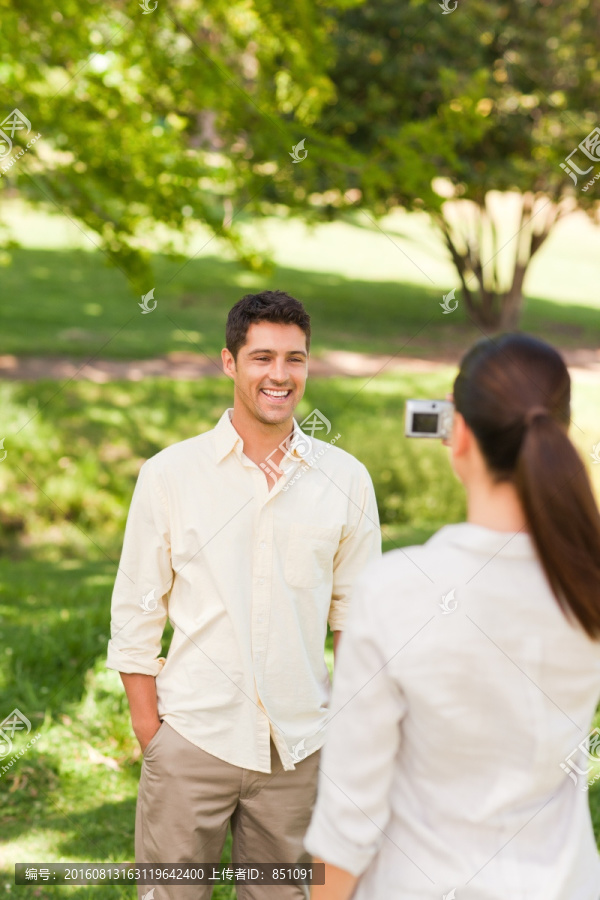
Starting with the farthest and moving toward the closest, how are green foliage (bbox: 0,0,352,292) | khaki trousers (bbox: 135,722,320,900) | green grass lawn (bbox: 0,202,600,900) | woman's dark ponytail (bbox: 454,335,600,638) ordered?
green foliage (bbox: 0,0,352,292), green grass lawn (bbox: 0,202,600,900), khaki trousers (bbox: 135,722,320,900), woman's dark ponytail (bbox: 454,335,600,638)

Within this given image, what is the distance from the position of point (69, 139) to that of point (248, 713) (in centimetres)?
619

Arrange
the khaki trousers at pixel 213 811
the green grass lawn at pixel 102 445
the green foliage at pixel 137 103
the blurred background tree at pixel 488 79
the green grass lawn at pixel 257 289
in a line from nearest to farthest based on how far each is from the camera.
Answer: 1. the khaki trousers at pixel 213 811
2. the green grass lawn at pixel 102 445
3. the green foliage at pixel 137 103
4. the blurred background tree at pixel 488 79
5. the green grass lawn at pixel 257 289

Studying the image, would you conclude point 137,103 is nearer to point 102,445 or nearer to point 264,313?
point 102,445

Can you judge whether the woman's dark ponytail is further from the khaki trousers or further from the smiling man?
the khaki trousers

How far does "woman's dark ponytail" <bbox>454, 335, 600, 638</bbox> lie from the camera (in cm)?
125

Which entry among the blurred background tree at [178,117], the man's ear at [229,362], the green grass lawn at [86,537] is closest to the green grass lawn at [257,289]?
the blurred background tree at [178,117]

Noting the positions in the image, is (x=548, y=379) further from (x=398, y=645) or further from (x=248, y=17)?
(x=248, y=17)

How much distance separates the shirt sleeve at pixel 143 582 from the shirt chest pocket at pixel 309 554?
1.01 feet

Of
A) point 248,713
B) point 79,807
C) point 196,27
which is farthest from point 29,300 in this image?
point 248,713

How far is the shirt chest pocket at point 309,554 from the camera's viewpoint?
222 cm

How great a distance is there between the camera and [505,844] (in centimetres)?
133

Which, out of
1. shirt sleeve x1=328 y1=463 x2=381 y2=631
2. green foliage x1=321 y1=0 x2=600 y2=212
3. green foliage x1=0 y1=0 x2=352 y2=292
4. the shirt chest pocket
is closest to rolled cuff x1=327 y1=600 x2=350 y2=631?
shirt sleeve x1=328 y1=463 x2=381 y2=631

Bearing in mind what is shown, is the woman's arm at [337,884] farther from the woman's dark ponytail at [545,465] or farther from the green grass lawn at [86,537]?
the green grass lawn at [86,537]

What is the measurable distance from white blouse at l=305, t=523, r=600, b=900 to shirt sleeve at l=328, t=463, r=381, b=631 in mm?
956
